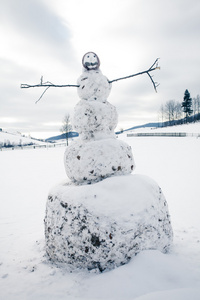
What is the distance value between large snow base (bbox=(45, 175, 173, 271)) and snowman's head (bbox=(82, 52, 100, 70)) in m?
2.38

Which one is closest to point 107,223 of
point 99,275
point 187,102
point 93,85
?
point 99,275

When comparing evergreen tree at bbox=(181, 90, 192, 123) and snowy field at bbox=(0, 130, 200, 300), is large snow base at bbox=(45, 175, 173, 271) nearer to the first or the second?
snowy field at bbox=(0, 130, 200, 300)

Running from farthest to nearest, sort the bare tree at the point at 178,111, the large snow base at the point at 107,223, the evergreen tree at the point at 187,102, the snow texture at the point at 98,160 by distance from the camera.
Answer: the bare tree at the point at 178,111, the evergreen tree at the point at 187,102, the snow texture at the point at 98,160, the large snow base at the point at 107,223

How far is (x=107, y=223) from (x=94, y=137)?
171 cm

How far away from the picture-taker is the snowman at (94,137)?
3.59m

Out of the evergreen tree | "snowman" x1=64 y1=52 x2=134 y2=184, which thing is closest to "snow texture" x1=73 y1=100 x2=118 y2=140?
"snowman" x1=64 y1=52 x2=134 y2=184

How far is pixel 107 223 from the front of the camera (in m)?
3.13

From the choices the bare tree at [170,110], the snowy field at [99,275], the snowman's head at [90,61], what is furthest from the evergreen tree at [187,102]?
the snowman's head at [90,61]

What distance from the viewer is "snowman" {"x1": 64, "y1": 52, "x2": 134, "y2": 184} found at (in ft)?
11.8

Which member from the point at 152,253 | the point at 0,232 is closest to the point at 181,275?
the point at 152,253

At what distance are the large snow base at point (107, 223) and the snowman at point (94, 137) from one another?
0.24m

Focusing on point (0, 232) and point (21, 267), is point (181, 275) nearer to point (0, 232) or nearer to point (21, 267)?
point (21, 267)

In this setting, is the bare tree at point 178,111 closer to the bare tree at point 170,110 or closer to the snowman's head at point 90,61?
the bare tree at point 170,110

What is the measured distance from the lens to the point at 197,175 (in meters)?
12.2
